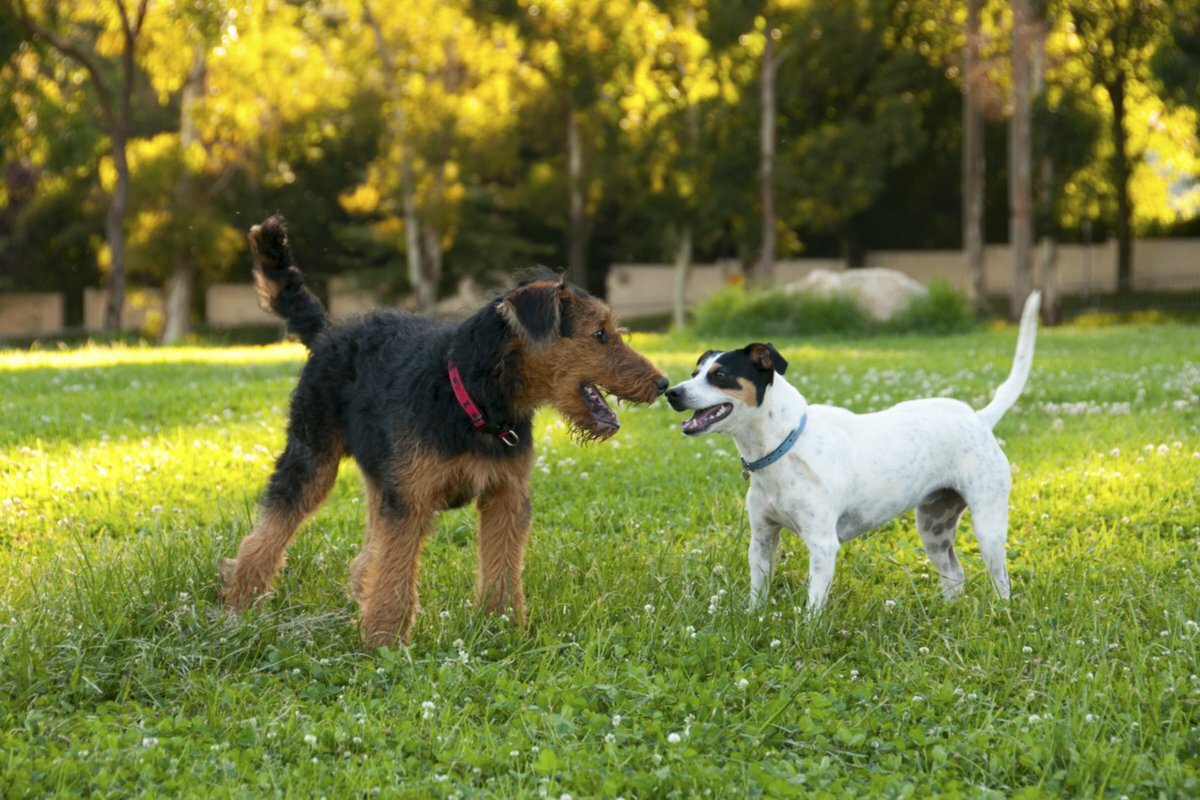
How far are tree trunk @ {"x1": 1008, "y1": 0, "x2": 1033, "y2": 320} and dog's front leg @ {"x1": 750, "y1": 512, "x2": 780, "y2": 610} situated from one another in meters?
23.1

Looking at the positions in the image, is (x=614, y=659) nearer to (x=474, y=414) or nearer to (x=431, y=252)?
(x=474, y=414)

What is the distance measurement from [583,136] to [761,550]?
107 feet

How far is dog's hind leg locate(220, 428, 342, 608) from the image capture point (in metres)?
5.71

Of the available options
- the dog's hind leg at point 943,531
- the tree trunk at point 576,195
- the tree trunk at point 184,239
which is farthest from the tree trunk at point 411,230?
the dog's hind leg at point 943,531

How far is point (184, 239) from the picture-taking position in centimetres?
3347

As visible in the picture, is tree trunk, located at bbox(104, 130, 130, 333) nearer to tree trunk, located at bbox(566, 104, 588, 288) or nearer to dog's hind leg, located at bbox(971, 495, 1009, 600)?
tree trunk, located at bbox(566, 104, 588, 288)

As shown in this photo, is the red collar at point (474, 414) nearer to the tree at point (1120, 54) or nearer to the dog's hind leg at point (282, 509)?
the dog's hind leg at point (282, 509)

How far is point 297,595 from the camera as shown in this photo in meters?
5.81

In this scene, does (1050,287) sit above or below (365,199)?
below

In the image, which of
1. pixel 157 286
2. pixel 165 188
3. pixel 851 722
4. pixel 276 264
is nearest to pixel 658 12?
pixel 165 188

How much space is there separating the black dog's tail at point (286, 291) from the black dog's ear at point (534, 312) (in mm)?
1468

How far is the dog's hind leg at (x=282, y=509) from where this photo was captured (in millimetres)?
5715

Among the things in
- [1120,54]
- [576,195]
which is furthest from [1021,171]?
[576,195]

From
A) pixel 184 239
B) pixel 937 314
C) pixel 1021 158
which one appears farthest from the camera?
pixel 184 239
